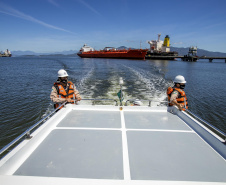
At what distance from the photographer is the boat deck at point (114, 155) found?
172cm

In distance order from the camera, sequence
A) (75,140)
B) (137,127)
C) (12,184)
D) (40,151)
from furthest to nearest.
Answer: (137,127) < (75,140) < (40,151) < (12,184)

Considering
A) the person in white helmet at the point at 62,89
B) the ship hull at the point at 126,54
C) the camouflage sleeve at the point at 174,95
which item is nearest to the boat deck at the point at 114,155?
the camouflage sleeve at the point at 174,95

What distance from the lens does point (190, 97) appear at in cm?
1075

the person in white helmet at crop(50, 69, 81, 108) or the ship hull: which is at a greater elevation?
the ship hull

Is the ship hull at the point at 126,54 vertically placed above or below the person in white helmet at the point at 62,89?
above


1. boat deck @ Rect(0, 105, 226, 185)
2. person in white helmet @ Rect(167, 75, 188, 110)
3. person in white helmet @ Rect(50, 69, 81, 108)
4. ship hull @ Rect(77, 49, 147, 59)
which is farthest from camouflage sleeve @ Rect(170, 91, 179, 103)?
ship hull @ Rect(77, 49, 147, 59)

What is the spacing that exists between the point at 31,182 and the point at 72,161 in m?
0.64

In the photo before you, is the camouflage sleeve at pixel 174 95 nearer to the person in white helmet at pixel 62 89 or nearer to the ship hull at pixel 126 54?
the person in white helmet at pixel 62 89

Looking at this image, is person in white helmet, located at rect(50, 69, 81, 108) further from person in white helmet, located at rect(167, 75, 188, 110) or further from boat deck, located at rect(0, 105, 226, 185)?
person in white helmet, located at rect(167, 75, 188, 110)

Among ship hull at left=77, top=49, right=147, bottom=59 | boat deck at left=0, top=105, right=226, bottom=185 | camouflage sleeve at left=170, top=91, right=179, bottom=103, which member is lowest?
boat deck at left=0, top=105, right=226, bottom=185

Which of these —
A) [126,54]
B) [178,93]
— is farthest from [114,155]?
[126,54]

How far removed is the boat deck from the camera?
1.72 m

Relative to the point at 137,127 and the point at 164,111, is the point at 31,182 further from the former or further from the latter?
the point at 164,111

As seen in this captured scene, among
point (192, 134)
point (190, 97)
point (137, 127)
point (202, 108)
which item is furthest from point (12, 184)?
point (190, 97)
